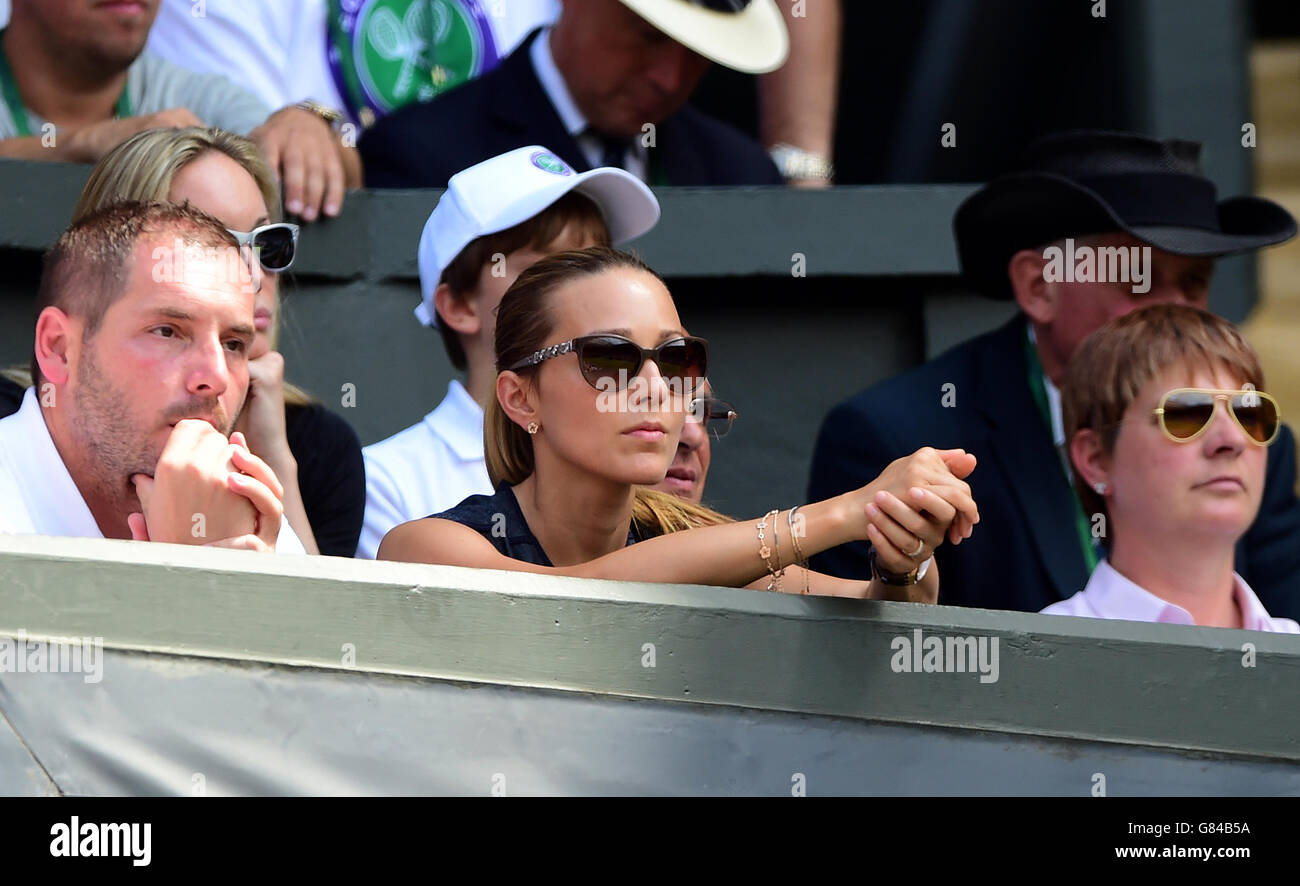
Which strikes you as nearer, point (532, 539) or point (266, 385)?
point (532, 539)

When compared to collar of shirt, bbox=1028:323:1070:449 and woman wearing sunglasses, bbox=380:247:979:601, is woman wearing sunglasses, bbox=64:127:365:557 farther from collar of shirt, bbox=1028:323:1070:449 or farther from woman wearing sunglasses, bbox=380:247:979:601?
collar of shirt, bbox=1028:323:1070:449

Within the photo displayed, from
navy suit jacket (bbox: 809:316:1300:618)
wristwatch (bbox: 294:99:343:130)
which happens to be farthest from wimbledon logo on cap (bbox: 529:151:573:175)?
navy suit jacket (bbox: 809:316:1300:618)

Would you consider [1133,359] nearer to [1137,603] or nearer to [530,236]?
[1137,603]

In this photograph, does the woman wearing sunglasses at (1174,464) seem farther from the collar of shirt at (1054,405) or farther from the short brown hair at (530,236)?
the short brown hair at (530,236)

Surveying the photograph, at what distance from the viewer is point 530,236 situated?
10.9 ft

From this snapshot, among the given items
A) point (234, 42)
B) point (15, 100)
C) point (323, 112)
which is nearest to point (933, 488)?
point (323, 112)

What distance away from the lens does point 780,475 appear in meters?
4.66

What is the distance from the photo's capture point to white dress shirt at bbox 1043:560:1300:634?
3.12 m

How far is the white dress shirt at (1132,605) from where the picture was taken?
10.2 ft

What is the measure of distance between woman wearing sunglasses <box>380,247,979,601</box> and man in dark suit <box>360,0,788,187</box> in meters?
1.34

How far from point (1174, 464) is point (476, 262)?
123cm
